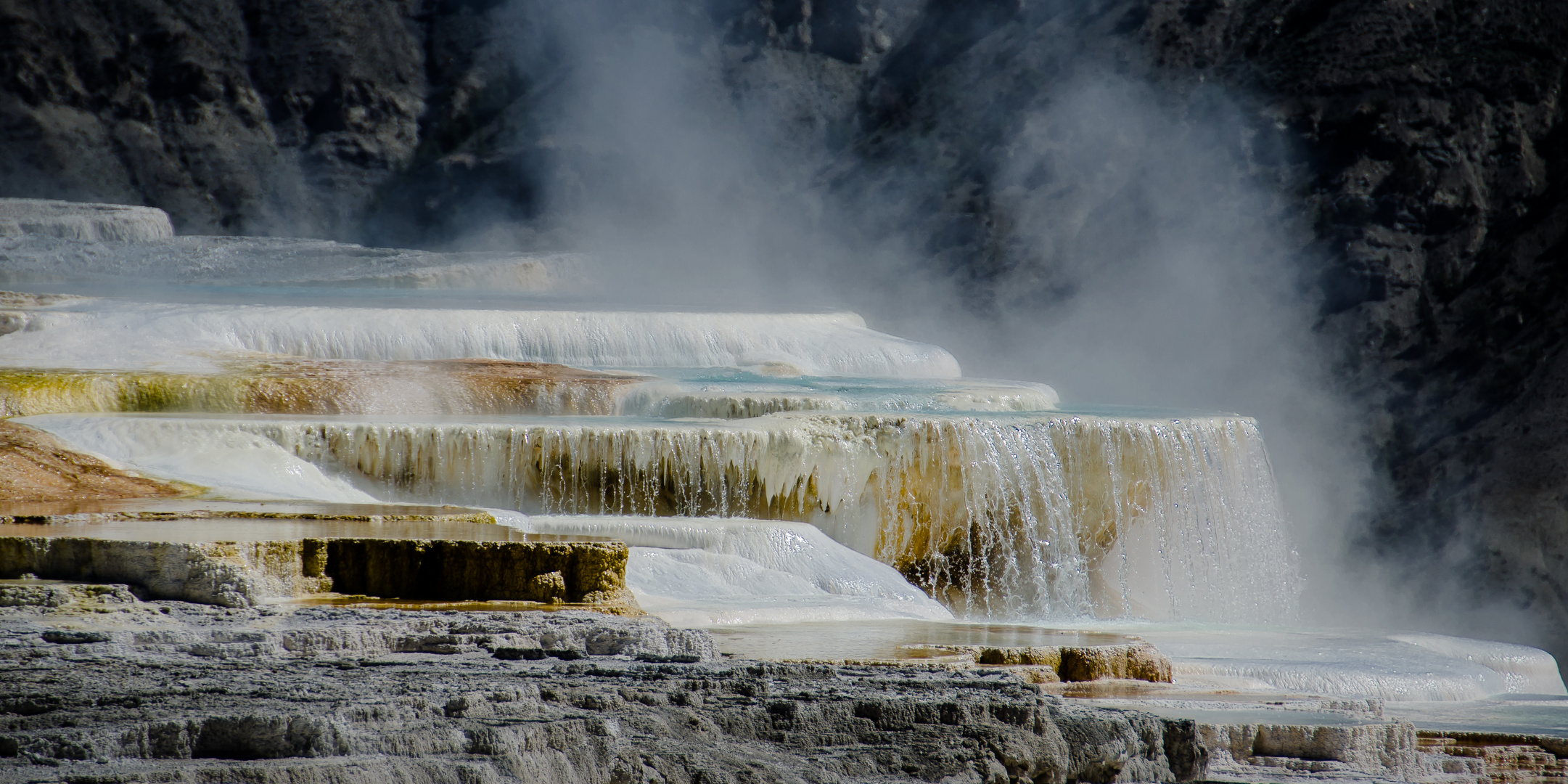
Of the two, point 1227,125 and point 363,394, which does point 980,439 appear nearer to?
point 363,394

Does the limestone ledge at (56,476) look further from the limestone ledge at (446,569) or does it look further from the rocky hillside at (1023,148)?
the rocky hillside at (1023,148)

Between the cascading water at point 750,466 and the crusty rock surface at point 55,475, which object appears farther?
the cascading water at point 750,466

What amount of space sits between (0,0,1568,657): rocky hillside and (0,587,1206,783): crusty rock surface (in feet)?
43.9

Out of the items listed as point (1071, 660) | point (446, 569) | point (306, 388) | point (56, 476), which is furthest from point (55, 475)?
point (1071, 660)

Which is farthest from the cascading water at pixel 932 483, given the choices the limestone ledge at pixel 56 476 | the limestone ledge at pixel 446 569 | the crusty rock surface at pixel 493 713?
the crusty rock surface at pixel 493 713

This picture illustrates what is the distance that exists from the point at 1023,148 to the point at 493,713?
19645 mm

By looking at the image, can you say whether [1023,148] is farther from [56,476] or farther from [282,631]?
[282,631]

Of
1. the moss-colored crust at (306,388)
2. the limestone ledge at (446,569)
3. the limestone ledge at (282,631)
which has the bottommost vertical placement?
the limestone ledge at (282,631)

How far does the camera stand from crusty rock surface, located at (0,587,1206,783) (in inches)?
111

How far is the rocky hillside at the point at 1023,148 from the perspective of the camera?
55.3ft

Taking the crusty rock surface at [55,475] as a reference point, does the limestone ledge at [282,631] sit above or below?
below

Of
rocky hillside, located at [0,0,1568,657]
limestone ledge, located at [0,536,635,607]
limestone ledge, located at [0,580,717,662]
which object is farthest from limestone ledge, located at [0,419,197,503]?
rocky hillside, located at [0,0,1568,657]

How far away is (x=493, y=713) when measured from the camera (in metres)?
3.17

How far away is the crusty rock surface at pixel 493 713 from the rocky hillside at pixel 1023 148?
13.4m
